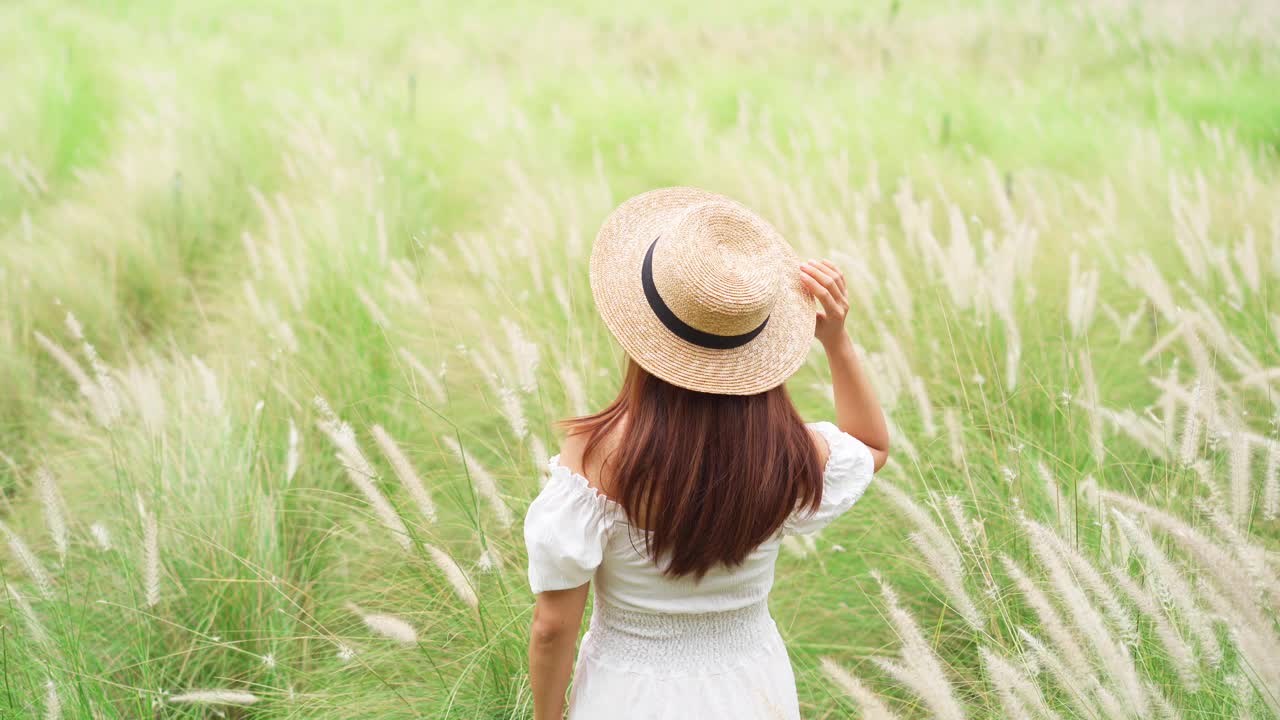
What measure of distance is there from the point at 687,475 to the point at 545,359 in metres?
1.59

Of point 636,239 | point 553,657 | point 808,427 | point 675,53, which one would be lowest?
point 675,53

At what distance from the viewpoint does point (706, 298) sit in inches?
55.2

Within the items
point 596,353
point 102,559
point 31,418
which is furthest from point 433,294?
point 102,559

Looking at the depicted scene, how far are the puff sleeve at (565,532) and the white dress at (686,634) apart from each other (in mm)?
61

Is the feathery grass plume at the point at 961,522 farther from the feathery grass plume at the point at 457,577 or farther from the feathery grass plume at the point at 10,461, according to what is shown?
the feathery grass plume at the point at 10,461

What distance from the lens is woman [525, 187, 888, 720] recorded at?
145cm

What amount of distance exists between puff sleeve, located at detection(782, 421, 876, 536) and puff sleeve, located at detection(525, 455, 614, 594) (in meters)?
0.37

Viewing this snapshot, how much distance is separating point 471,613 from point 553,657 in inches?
23.1

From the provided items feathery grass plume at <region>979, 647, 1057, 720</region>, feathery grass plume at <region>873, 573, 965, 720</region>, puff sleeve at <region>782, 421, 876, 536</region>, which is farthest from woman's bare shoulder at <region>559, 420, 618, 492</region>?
feathery grass plume at <region>979, 647, 1057, 720</region>

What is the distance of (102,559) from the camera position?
2363 millimetres

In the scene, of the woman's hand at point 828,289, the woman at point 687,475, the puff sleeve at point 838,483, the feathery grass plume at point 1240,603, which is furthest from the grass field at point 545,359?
the woman's hand at point 828,289

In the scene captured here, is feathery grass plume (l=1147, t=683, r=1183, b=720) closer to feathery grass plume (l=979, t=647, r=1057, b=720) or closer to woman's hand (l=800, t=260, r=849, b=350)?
feathery grass plume (l=979, t=647, r=1057, b=720)

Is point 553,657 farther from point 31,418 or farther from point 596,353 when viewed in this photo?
point 31,418

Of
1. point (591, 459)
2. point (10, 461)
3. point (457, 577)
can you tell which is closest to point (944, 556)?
point (591, 459)
